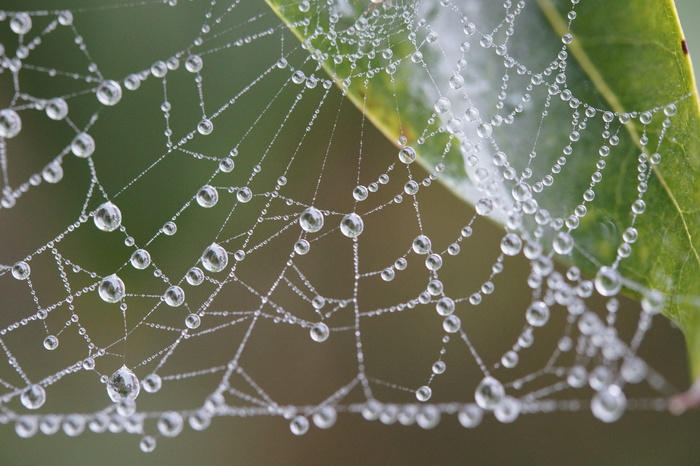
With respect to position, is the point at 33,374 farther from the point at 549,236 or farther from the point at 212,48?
the point at 549,236

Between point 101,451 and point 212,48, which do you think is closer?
point 212,48

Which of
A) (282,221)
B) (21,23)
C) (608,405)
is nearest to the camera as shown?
(608,405)

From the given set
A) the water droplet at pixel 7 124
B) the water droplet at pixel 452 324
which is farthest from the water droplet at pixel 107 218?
the water droplet at pixel 452 324

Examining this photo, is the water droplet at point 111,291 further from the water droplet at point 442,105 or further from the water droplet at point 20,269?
the water droplet at point 442,105

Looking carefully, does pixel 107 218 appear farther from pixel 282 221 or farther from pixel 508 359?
pixel 508 359

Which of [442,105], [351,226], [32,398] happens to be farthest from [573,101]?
[32,398]

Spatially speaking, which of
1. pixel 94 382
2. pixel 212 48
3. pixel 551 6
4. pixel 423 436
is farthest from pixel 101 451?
pixel 551 6

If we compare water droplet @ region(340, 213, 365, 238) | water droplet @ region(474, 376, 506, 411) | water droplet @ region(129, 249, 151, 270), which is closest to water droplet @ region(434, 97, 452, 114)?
water droplet @ region(340, 213, 365, 238)
